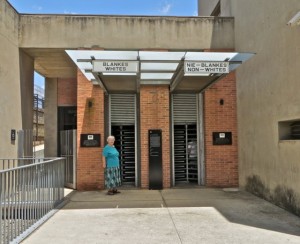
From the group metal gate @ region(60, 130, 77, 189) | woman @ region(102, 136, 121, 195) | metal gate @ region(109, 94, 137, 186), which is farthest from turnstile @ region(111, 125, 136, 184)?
woman @ region(102, 136, 121, 195)

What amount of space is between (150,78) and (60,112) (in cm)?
662

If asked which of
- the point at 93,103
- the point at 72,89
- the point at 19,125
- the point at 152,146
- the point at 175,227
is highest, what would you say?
the point at 72,89

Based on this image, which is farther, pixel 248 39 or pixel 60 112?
pixel 60 112

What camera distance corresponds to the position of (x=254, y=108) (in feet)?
30.5

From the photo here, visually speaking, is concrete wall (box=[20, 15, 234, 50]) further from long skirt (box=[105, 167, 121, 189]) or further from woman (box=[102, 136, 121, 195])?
long skirt (box=[105, 167, 121, 189])

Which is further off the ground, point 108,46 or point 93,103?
point 108,46

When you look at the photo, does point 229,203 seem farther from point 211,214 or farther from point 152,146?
point 152,146

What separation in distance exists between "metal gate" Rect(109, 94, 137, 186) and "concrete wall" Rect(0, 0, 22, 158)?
2890mm

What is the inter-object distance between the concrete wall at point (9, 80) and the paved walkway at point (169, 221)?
95.4 inches

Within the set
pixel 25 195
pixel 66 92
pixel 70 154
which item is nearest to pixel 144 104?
pixel 70 154

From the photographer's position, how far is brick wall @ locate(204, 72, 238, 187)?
1092cm

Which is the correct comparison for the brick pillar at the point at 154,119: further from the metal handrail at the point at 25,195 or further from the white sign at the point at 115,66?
the metal handrail at the point at 25,195

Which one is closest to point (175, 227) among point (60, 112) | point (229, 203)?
point (229, 203)

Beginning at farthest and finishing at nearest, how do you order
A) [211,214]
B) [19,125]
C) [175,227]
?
[19,125], [211,214], [175,227]
